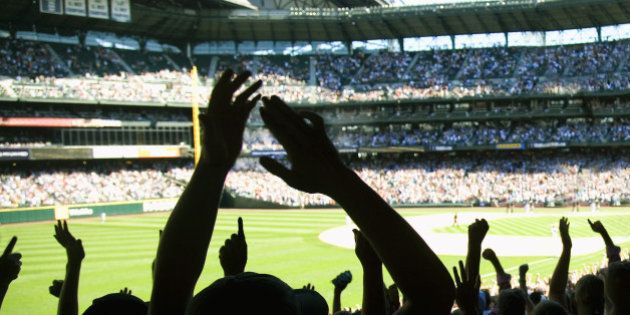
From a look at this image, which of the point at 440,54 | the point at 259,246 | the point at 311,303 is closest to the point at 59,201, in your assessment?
the point at 259,246

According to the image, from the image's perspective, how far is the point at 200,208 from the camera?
266 centimetres

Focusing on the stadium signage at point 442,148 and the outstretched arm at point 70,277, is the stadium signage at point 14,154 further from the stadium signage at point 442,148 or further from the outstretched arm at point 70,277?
the outstretched arm at point 70,277

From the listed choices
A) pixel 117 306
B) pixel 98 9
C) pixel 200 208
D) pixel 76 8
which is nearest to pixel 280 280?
pixel 200 208

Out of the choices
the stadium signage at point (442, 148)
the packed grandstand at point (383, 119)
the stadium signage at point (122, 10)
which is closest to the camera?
the stadium signage at point (122, 10)

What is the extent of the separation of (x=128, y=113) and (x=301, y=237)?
32.7 m

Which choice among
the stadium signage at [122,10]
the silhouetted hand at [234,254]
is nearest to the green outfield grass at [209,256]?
the silhouetted hand at [234,254]

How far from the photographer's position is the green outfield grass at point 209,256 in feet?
65.4

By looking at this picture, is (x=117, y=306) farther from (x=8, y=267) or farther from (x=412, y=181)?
(x=412, y=181)

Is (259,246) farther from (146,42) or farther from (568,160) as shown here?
(146,42)

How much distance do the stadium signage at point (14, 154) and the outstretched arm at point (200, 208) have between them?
171 feet

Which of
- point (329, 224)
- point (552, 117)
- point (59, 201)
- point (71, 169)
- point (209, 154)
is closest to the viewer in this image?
point (209, 154)

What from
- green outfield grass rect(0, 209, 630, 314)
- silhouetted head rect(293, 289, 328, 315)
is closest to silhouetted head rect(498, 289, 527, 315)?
silhouetted head rect(293, 289, 328, 315)

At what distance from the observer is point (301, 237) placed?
109 feet

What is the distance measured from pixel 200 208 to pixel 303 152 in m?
0.62
